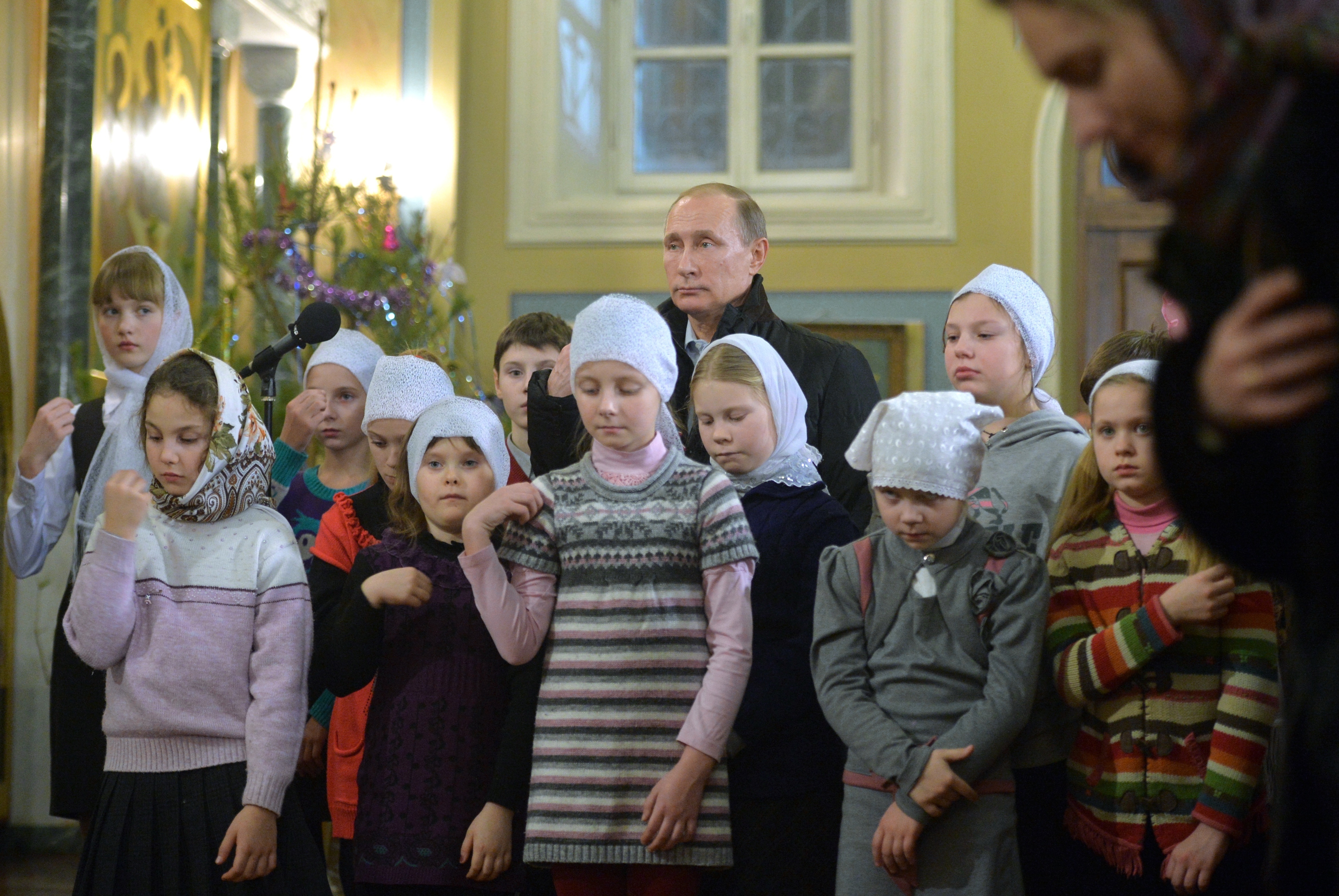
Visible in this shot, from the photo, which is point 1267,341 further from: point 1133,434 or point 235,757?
point 235,757

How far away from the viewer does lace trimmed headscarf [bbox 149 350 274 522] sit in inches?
91.8

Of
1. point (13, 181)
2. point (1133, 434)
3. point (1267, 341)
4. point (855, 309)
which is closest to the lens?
point (1267, 341)

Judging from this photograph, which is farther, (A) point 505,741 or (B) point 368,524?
(B) point 368,524

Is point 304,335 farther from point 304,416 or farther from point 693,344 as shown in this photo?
point 693,344

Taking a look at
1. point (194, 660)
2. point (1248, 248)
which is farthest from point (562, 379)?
point (1248, 248)

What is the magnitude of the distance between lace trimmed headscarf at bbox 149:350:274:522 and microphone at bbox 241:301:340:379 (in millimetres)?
186

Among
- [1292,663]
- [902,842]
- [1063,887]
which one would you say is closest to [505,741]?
[902,842]

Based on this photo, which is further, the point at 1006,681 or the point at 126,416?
the point at 126,416

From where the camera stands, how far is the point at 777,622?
230 cm

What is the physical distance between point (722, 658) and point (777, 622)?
0.25 metres

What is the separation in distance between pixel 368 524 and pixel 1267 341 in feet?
6.68

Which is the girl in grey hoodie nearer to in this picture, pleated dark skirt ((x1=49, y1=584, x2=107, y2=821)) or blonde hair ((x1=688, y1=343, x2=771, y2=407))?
blonde hair ((x1=688, y1=343, x2=771, y2=407))

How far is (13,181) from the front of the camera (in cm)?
439

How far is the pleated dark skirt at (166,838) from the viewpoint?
7.30 ft
